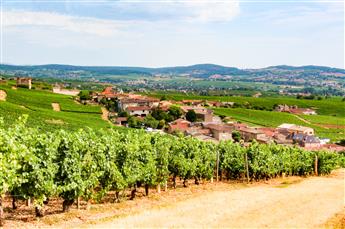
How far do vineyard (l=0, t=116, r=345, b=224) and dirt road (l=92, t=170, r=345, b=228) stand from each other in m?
2.79

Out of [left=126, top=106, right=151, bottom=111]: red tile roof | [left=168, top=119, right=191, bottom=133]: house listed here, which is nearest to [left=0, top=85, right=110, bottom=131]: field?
[left=168, top=119, right=191, bottom=133]: house

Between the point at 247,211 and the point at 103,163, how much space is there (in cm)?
798

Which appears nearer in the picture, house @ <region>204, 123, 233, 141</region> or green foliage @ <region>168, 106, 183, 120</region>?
house @ <region>204, 123, 233, 141</region>

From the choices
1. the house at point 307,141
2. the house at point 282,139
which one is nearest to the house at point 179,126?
the house at point 282,139

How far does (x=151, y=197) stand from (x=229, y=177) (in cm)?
1180

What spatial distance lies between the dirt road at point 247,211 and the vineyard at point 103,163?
9.15 ft

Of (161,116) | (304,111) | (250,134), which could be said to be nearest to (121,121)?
(161,116)

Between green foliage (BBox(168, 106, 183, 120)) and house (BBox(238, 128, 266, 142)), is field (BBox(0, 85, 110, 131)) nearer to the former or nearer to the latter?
green foliage (BBox(168, 106, 183, 120))

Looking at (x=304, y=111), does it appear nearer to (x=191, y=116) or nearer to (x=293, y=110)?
(x=293, y=110)

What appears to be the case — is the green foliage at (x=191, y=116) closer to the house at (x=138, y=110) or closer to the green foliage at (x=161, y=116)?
the green foliage at (x=161, y=116)

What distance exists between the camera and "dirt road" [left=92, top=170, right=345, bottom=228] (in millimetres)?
19188

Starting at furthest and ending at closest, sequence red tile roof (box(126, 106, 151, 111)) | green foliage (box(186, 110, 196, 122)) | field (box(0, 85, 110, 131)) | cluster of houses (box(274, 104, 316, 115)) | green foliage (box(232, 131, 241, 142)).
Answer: cluster of houses (box(274, 104, 316, 115)) → red tile roof (box(126, 106, 151, 111)) → green foliage (box(186, 110, 196, 122)) → green foliage (box(232, 131, 241, 142)) → field (box(0, 85, 110, 131))

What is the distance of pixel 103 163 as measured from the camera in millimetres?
22203

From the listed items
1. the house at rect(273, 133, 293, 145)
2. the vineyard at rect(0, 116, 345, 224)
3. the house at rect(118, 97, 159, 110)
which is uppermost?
the vineyard at rect(0, 116, 345, 224)
